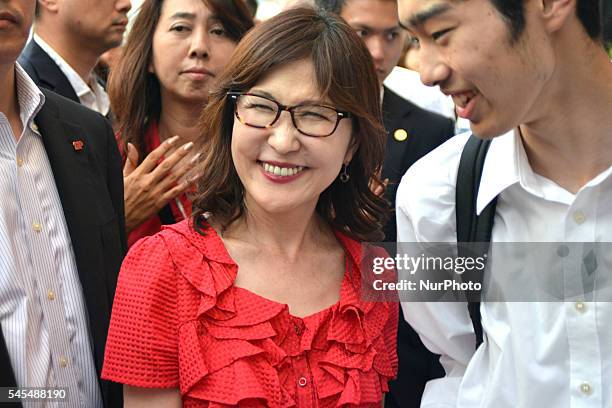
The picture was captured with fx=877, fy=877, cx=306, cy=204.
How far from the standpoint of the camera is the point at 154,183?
3.76 m

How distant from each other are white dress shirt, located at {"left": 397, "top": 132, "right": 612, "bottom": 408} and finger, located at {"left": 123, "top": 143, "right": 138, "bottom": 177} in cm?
167

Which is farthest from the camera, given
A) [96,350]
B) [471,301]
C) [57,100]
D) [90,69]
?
[90,69]

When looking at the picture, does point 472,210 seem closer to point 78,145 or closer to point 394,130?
point 78,145

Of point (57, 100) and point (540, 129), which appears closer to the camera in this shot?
point (540, 129)

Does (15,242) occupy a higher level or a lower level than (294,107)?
lower

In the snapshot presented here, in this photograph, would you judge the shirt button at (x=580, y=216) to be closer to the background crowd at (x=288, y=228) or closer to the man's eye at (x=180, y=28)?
the background crowd at (x=288, y=228)

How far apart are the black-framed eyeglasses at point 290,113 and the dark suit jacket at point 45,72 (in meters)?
1.77

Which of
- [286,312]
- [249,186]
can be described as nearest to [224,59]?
[249,186]

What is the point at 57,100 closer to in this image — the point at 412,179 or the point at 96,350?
the point at 96,350

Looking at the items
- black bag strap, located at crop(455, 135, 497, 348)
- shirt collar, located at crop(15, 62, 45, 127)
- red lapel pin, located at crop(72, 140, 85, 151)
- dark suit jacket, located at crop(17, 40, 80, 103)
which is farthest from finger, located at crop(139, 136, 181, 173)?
black bag strap, located at crop(455, 135, 497, 348)

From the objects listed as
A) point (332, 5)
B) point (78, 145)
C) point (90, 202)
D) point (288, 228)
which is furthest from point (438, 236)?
point (332, 5)

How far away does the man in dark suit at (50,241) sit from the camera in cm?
265

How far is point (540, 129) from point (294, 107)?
28.6 inches

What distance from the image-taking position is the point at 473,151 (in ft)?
8.35
